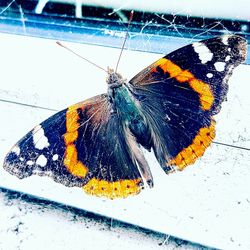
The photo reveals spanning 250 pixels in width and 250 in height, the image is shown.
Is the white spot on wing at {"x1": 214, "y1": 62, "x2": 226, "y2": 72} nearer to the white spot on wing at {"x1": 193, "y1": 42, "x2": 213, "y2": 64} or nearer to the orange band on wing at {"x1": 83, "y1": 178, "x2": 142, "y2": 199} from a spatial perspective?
the white spot on wing at {"x1": 193, "y1": 42, "x2": 213, "y2": 64}

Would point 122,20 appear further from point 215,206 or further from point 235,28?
point 215,206

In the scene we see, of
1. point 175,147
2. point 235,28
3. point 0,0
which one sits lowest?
point 175,147

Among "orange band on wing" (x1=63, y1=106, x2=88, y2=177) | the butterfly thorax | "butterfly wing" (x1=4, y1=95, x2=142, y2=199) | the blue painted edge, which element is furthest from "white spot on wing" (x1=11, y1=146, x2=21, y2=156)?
the blue painted edge

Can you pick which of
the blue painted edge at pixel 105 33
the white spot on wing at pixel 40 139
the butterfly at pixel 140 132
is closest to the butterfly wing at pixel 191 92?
the butterfly at pixel 140 132

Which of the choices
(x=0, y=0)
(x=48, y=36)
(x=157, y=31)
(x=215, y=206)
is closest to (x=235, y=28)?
(x=157, y=31)

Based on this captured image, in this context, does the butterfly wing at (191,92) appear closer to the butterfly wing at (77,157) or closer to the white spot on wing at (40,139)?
the butterfly wing at (77,157)

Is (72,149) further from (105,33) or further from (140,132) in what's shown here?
(105,33)
